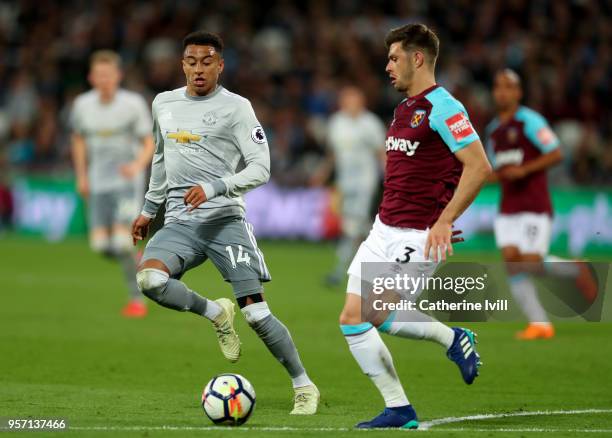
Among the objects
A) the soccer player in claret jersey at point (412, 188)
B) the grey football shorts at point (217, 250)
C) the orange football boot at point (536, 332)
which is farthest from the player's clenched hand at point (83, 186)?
the soccer player in claret jersey at point (412, 188)

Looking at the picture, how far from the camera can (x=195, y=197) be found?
6.88m

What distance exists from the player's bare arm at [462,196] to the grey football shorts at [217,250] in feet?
4.46

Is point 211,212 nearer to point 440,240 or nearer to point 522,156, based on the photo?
point 440,240

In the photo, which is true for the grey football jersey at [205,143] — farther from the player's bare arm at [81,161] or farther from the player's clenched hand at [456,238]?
the player's bare arm at [81,161]

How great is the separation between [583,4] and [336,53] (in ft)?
17.9

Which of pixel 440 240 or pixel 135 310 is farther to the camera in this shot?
pixel 135 310

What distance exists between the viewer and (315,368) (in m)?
9.46

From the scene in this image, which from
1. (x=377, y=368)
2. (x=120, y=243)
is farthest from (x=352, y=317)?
(x=120, y=243)

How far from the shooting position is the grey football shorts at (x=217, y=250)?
289 inches

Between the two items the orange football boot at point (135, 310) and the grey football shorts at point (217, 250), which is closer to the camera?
the grey football shorts at point (217, 250)

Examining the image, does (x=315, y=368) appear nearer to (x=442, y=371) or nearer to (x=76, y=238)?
(x=442, y=371)

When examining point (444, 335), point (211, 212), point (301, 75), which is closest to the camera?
point (444, 335)

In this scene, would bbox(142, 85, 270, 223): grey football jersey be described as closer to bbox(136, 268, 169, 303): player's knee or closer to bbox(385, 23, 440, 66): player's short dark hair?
bbox(136, 268, 169, 303): player's knee

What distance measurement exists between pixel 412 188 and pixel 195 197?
1.29m
